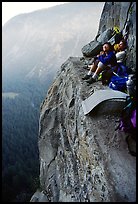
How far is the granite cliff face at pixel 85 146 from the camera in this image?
6535mm

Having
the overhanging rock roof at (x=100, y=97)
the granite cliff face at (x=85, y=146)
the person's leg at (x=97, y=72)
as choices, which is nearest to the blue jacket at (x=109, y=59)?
the person's leg at (x=97, y=72)

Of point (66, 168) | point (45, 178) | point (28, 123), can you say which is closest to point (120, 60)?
point (66, 168)

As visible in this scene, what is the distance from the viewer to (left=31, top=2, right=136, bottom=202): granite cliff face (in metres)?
6.54

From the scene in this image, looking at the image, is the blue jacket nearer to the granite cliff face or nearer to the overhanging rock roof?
the granite cliff face

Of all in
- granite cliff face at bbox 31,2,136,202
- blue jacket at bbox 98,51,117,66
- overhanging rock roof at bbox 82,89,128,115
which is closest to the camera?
granite cliff face at bbox 31,2,136,202

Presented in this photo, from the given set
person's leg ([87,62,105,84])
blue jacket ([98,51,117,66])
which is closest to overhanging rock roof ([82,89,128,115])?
person's leg ([87,62,105,84])

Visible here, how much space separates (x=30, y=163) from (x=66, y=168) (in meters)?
47.8

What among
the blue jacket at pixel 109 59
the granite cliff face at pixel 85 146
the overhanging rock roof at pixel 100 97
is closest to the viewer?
the granite cliff face at pixel 85 146

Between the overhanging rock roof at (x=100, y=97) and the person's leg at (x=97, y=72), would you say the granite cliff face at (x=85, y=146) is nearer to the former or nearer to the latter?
the overhanging rock roof at (x=100, y=97)

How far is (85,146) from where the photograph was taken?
8.55 metres

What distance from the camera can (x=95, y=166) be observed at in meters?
7.28

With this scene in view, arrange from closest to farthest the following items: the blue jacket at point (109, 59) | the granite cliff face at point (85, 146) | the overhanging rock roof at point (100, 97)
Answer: the granite cliff face at point (85, 146), the overhanging rock roof at point (100, 97), the blue jacket at point (109, 59)

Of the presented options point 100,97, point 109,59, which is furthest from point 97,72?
point 100,97

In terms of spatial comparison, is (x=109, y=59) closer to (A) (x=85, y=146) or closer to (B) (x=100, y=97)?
(B) (x=100, y=97)
